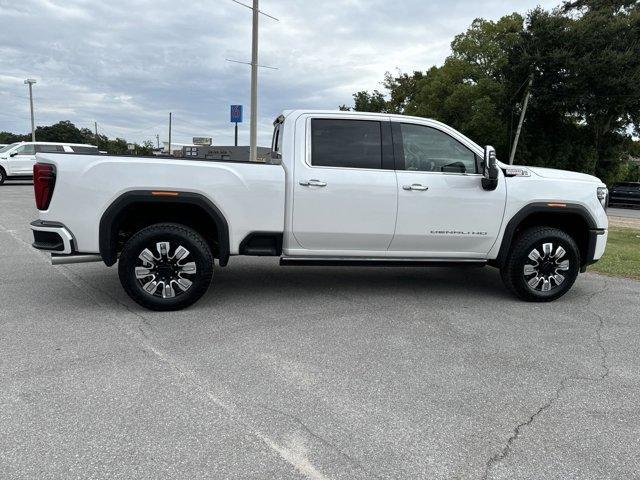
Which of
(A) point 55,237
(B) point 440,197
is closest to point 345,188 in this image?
(B) point 440,197

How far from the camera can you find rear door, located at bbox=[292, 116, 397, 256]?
4.93 m

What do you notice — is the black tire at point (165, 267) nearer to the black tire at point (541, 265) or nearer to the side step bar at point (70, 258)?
the side step bar at point (70, 258)

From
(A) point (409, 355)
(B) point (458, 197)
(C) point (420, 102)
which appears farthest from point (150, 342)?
(C) point (420, 102)

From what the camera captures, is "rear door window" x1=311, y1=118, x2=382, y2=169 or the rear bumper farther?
"rear door window" x1=311, y1=118, x2=382, y2=169

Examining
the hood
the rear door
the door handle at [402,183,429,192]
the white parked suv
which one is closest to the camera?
the rear door

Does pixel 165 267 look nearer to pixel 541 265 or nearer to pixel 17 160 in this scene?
pixel 541 265

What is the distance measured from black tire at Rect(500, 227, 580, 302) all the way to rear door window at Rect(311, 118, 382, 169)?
71.3 inches

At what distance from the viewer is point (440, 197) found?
514cm

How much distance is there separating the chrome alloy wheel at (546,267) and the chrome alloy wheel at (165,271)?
3.54 metres

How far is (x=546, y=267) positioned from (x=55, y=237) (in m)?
4.96

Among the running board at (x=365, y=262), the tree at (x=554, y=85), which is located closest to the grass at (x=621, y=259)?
the running board at (x=365, y=262)

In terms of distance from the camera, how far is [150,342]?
4039mm

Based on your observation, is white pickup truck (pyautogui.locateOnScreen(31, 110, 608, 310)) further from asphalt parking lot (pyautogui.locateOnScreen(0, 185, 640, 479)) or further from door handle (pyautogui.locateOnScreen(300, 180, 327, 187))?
asphalt parking lot (pyautogui.locateOnScreen(0, 185, 640, 479))

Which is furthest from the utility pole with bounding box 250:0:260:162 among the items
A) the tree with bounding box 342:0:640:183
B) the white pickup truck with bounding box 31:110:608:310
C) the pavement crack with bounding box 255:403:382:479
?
the tree with bounding box 342:0:640:183
